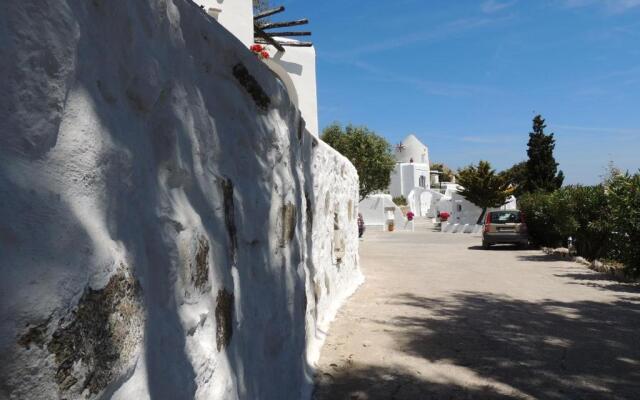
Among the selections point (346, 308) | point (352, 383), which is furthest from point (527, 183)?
point (352, 383)

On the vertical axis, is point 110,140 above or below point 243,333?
above

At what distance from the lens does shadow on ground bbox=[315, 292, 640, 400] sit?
14.5 feet

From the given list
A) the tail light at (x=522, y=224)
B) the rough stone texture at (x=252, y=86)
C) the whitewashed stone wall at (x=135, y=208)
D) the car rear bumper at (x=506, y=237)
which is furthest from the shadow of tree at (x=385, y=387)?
the tail light at (x=522, y=224)

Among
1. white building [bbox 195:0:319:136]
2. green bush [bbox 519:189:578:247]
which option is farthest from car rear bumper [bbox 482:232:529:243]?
white building [bbox 195:0:319:136]

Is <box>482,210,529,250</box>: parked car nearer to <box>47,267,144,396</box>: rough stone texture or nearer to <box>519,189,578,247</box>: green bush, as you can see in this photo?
<box>519,189,578,247</box>: green bush

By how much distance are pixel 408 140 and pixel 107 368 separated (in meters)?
75.9

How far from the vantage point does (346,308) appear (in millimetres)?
7930

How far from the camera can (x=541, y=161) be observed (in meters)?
39.2

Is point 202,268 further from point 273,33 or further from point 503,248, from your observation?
point 503,248

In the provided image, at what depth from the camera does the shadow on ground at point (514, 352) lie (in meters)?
4.43

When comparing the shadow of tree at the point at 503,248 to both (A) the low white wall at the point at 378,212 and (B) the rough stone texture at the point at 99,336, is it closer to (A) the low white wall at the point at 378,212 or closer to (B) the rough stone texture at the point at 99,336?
(A) the low white wall at the point at 378,212

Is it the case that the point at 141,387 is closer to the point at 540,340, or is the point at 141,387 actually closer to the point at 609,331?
the point at 540,340

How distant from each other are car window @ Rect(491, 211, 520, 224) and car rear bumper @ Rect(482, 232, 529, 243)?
1.70 ft

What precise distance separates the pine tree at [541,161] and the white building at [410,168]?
88.2 feet
